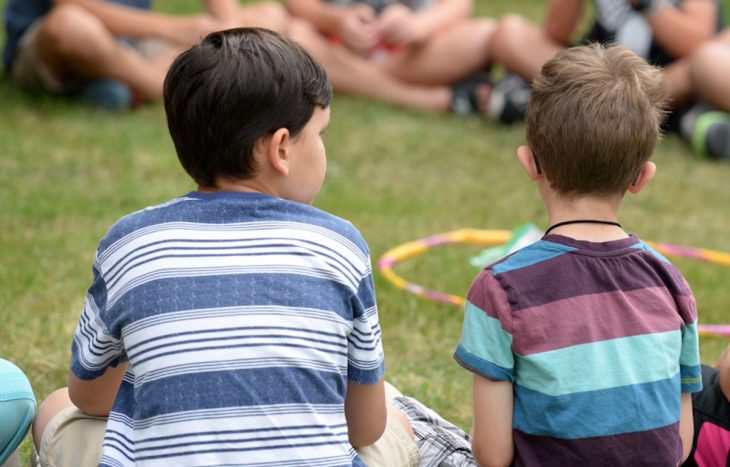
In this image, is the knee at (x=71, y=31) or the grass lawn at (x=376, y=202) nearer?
the grass lawn at (x=376, y=202)

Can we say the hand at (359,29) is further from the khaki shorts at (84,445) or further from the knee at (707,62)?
the khaki shorts at (84,445)

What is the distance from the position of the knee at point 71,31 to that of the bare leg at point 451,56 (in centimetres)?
212

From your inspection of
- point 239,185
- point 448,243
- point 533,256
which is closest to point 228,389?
point 239,185

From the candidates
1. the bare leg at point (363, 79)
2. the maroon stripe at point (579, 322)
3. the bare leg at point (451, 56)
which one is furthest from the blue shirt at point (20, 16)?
the maroon stripe at point (579, 322)

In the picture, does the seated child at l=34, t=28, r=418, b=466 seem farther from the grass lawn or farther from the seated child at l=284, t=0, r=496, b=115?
the seated child at l=284, t=0, r=496, b=115

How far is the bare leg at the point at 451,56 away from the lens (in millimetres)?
6930

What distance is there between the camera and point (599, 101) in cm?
199

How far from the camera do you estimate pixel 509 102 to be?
644cm

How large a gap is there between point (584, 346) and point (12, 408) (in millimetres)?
1239

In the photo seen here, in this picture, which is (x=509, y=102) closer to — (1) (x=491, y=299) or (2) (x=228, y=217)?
(1) (x=491, y=299)

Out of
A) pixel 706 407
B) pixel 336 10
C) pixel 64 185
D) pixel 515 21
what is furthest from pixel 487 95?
pixel 706 407

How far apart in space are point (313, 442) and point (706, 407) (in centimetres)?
107

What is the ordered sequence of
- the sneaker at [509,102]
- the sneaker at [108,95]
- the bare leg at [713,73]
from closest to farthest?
the bare leg at [713,73] → the sneaker at [108,95] → the sneaker at [509,102]

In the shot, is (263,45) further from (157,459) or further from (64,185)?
(64,185)
